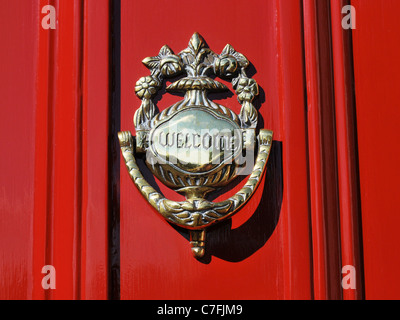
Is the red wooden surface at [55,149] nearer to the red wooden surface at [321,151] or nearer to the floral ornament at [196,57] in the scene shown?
the floral ornament at [196,57]

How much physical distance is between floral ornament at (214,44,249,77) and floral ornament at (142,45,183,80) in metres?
0.05

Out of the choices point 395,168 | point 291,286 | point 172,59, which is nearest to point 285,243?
point 291,286

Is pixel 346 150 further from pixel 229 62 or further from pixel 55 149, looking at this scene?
pixel 55 149

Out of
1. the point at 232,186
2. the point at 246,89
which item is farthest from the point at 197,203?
the point at 246,89

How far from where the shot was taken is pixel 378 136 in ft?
2.71

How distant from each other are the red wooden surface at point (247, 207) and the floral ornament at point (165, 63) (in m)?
0.01

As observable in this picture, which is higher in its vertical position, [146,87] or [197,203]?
[146,87]

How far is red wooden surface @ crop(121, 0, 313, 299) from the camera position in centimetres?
80

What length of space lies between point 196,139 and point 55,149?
0.64 ft

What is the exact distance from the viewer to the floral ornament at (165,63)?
33.1 inches

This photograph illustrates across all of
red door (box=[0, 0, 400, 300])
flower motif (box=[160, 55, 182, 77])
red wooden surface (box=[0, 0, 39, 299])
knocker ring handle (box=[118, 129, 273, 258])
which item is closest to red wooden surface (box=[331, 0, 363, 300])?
red door (box=[0, 0, 400, 300])

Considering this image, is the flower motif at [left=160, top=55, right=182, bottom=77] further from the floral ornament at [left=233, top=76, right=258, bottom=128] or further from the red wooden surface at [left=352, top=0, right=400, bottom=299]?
the red wooden surface at [left=352, top=0, right=400, bottom=299]

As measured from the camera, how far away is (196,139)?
82 cm

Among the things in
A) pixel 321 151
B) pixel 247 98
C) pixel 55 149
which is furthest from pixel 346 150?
pixel 55 149
